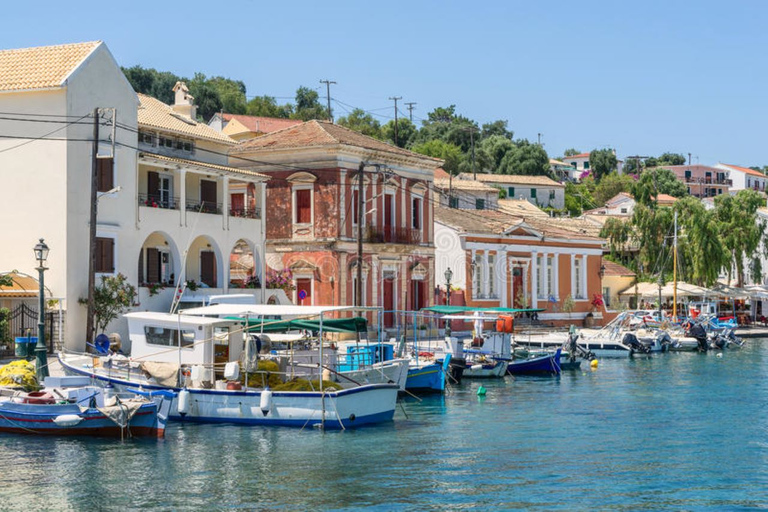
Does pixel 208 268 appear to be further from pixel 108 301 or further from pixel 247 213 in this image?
pixel 108 301

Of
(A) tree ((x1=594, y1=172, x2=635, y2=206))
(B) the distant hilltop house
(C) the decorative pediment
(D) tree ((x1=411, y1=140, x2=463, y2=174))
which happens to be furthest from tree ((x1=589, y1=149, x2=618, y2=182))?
(C) the decorative pediment

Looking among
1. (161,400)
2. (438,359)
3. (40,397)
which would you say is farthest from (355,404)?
(438,359)

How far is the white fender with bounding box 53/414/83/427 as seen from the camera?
2500cm

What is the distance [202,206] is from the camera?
46.7 meters

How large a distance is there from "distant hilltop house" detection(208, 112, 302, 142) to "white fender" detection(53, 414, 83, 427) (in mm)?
64682

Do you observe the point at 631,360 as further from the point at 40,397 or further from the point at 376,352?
the point at 40,397

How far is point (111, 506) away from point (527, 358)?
1141 inches

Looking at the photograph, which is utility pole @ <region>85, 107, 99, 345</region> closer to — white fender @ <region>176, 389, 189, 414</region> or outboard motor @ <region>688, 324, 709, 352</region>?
white fender @ <region>176, 389, 189, 414</region>

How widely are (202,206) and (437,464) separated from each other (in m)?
25.9

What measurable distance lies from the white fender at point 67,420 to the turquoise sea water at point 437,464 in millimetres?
396

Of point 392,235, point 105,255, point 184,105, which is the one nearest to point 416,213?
point 392,235

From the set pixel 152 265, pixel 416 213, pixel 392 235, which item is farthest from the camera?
pixel 416 213

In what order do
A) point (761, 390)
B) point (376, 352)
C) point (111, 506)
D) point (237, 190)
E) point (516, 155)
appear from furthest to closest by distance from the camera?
1. point (516, 155)
2. point (237, 190)
3. point (761, 390)
4. point (376, 352)
5. point (111, 506)

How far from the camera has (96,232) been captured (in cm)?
3931
